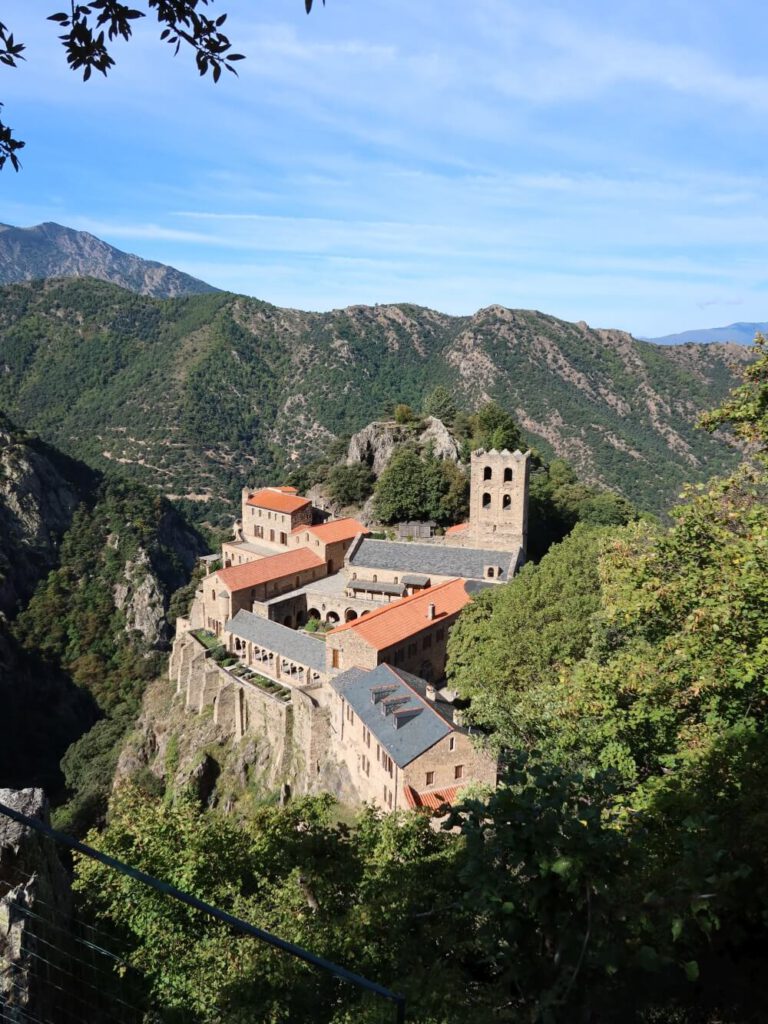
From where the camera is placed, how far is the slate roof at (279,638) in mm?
38619

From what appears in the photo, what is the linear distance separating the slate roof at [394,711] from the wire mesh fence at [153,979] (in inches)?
431

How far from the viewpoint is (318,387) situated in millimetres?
172000

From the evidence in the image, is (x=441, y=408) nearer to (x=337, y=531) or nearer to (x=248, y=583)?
(x=337, y=531)

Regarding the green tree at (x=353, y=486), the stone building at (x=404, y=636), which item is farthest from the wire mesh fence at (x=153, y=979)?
the green tree at (x=353, y=486)

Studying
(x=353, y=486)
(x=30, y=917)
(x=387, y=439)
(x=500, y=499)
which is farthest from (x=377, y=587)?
(x=30, y=917)

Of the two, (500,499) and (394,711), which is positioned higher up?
(500,499)

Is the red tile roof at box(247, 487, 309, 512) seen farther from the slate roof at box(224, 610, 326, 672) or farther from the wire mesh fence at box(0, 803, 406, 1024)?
the wire mesh fence at box(0, 803, 406, 1024)

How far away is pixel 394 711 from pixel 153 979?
14.2 m

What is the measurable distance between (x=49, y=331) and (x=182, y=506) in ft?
300

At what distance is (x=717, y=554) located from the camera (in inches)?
615

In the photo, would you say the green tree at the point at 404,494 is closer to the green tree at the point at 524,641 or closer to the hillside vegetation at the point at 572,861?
the green tree at the point at 524,641

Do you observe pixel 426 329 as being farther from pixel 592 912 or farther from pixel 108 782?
pixel 592 912

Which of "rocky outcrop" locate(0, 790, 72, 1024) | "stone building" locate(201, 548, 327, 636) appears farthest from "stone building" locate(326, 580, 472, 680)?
"rocky outcrop" locate(0, 790, 72, 1024)

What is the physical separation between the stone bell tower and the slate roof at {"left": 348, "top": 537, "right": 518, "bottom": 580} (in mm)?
1663
